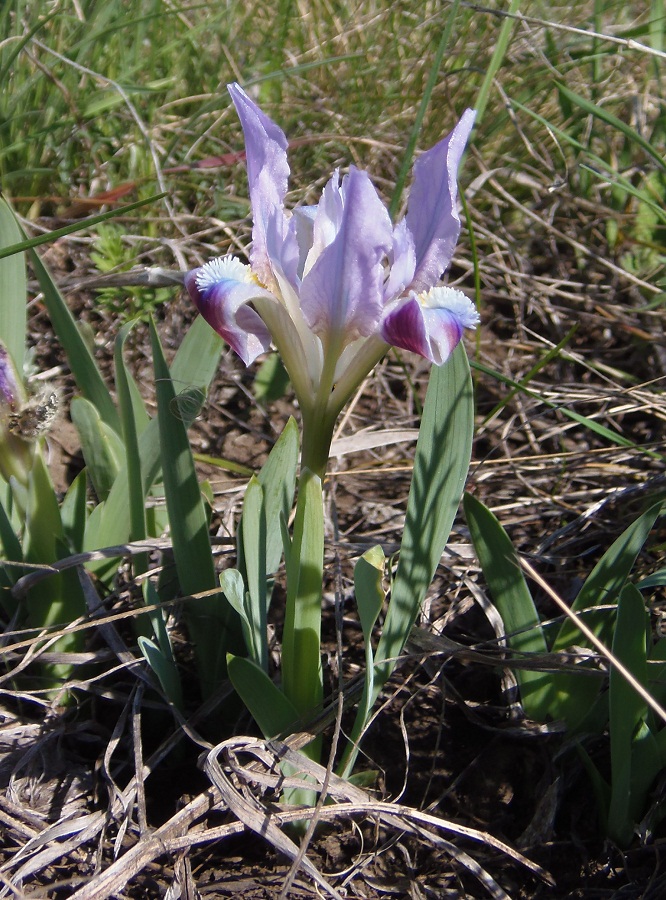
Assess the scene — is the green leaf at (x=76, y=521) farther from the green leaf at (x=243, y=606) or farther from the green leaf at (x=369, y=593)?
the green leaf at (x=369, y=593)

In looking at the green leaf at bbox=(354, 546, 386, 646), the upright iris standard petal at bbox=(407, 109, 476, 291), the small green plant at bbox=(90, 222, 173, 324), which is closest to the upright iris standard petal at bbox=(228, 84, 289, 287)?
the upright iris standard petal at bbox=(407, 109, 476, 291)

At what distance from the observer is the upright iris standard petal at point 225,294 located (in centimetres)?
94

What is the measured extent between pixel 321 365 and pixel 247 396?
1053mm

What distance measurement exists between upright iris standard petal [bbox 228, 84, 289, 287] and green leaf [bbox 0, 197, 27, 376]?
0.64 metres

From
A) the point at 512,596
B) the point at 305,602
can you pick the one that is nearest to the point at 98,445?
the point at 305,602

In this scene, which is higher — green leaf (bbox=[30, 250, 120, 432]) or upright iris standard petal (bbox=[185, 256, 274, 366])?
upright iris standard petal (bbox=[185, 256, 274, 366])

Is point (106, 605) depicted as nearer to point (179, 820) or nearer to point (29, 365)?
point (179, 820)

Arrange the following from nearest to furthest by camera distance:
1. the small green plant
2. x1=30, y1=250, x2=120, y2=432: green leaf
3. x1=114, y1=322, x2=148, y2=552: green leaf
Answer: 1. x1=114, y1=322, x2=148, y2=552: green leaf
2. x1=30, y1=250, x2=120, y2=432: green leaf
3. the small green plant

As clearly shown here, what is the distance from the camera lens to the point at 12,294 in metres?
1.48

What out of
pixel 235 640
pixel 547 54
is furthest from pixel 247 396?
pixel 547 54

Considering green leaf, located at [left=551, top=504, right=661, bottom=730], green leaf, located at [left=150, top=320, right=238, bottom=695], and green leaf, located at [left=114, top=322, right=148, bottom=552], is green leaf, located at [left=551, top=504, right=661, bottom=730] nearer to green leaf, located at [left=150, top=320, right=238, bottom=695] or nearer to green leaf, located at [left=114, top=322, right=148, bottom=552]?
green leaf, located at [left=150, top=320, right=238, bottom=695]

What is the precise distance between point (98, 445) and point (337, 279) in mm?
762

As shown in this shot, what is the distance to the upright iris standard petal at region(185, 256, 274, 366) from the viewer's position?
94 centimetres

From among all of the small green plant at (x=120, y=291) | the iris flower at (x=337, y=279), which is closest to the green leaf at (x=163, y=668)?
the iris flower at (x=337, y=279)
